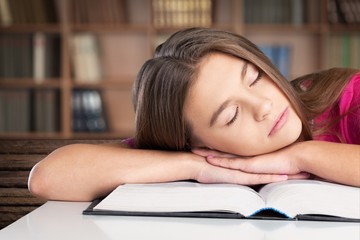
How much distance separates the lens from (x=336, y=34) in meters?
3.75

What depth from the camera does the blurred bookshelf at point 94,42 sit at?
374 centimetres

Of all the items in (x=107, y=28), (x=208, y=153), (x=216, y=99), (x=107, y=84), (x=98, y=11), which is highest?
(x=98, y=11)

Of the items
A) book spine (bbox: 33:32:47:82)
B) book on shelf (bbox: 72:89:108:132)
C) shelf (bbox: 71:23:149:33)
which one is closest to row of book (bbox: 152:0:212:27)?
shelf (bbox: 71:23:149:33)

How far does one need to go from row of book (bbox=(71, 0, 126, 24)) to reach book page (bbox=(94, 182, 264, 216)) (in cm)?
283

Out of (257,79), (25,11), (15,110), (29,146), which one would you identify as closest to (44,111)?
(15,110)

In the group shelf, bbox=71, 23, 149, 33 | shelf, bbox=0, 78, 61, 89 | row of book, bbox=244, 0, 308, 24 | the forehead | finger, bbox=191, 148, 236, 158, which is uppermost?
row of book, bbox=244, 0, 308, 24

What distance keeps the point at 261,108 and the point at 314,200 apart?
0.80 ft

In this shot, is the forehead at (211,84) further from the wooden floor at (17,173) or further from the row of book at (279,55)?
the row of book at (279,55)

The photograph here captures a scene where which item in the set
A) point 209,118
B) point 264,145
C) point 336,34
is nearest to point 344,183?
point 264,145

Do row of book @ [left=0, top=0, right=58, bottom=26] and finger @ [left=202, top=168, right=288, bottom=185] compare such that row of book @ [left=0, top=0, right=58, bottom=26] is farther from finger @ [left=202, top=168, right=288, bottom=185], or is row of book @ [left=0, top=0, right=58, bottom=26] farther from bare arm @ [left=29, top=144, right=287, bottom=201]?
finger @ [left=202, top=168, right=288, bottom=185]

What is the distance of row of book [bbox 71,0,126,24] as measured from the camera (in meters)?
3.76

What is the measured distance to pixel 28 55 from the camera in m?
3.80

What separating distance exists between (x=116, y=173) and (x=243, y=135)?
0.24 m

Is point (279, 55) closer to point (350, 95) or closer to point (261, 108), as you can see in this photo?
point (350, 95)
